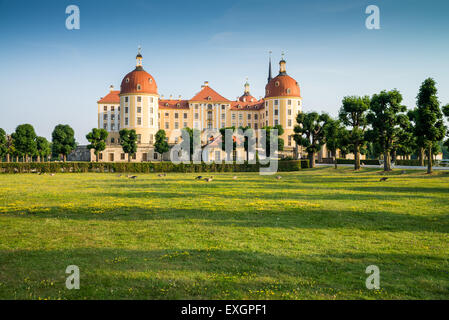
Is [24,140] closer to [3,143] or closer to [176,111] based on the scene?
[3,143]

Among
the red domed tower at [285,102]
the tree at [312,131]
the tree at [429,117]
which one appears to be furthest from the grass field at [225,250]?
the red domed tower at [285,102]

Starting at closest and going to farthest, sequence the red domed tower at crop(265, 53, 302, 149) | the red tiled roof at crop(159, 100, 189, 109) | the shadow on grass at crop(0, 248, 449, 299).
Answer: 1. the shadow on grass at crop(0, 248, 449, 299)
2. the red domed tower at crop(265, 53, 302, 149)
3. the red tiled roof at crop(159, 100, 189, 109)

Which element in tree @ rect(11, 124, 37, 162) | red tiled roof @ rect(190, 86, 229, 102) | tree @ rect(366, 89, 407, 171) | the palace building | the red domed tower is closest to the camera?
tree @ rect(366, 89, 407, 171)

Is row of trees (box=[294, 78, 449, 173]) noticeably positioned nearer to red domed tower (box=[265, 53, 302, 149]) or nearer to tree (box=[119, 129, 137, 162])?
red domed tower (box=[265, 53, 302, 149])

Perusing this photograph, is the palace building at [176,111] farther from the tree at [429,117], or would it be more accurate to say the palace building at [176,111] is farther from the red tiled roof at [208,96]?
the tree at [429,117]

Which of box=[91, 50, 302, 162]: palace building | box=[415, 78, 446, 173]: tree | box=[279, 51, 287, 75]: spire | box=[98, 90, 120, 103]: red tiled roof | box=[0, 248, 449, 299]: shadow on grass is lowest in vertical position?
box=[0, 248, 449, 299]: shadow on grass

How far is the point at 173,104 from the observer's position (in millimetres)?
96312

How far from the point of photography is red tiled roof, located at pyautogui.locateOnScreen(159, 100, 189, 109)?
95125 millimetres

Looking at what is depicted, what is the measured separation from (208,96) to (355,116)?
59.3m

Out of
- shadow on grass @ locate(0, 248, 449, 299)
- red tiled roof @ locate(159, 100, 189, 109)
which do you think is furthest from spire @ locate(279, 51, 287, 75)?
shadow on grass @ locate(0, 248, 449, 299)

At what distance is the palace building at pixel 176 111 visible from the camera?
81.6 meters

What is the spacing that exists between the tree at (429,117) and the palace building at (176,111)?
47.0 metres

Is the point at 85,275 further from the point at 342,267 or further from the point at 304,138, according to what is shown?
the point at 304,138

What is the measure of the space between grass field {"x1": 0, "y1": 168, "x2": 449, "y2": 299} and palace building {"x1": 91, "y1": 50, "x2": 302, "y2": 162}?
66659mm
